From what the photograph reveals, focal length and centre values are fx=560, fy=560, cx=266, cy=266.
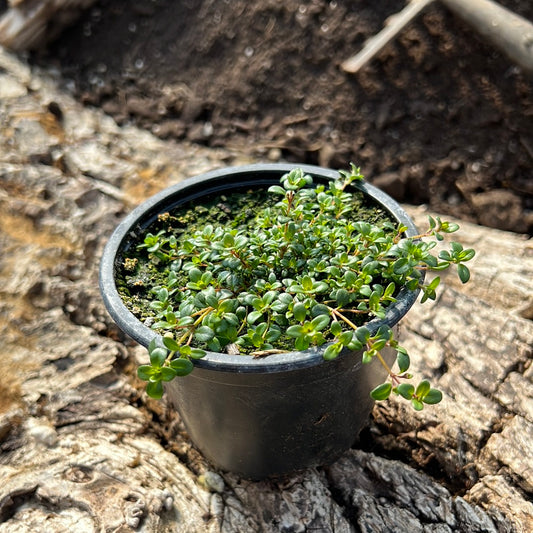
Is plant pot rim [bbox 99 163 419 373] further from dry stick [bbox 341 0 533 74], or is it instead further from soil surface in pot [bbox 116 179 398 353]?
dry stick [bbox 341 0 533 74]

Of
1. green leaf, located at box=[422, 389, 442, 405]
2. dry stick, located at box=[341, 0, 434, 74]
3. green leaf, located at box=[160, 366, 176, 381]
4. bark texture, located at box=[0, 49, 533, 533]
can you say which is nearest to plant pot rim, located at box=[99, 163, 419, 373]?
green leaf, located at box=[160, 366, 176, 381]

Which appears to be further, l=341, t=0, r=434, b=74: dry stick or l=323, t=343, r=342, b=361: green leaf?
l=341, t=0, r=434, b=74: dry stick

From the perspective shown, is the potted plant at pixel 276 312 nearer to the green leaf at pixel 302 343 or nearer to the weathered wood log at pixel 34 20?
the green leaf at pixel 302 343

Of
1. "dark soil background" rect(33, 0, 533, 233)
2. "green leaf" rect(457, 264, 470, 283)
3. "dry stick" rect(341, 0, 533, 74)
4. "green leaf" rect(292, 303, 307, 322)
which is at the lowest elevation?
"dark soil background" rect(33, 0, 533, 233)

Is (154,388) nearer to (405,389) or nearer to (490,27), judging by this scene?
(405,389)

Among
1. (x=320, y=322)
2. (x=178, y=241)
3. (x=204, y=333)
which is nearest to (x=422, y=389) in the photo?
(x=320, y=322)

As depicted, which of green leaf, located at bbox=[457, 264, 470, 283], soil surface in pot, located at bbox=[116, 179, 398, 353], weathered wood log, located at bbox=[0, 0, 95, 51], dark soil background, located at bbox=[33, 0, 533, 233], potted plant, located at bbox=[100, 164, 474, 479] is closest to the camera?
potted plant, located at bbox=[100, 164, 474, 479]
